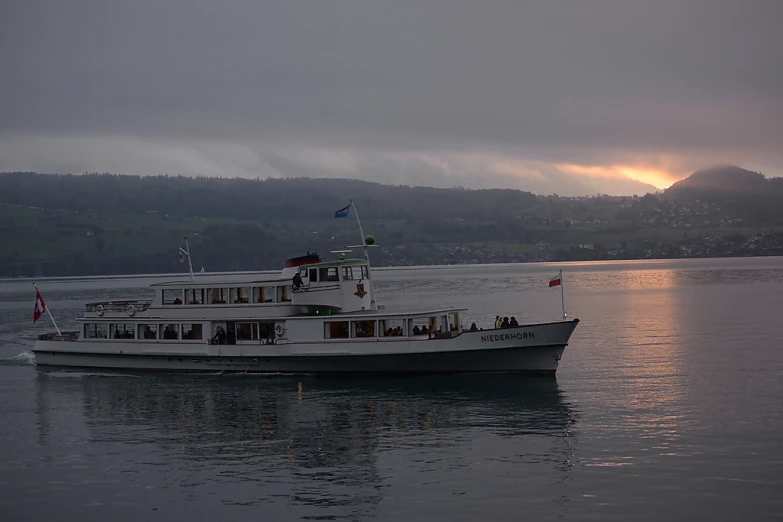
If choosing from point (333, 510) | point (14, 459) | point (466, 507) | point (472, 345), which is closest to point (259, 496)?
point (333, 510)

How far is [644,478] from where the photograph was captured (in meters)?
27.7

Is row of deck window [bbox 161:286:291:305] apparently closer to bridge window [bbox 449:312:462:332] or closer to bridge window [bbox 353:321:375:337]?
bridge window [bbox 353:321:375:337]

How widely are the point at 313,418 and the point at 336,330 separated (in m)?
10.8

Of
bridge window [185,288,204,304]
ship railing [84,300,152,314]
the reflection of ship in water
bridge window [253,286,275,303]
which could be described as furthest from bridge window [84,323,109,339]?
bridge window [253,286,275,303]

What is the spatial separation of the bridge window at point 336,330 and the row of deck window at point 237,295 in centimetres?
430

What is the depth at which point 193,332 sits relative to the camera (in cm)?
5394

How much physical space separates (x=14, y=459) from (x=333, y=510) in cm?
1527

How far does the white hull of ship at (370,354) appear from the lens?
46844 mm

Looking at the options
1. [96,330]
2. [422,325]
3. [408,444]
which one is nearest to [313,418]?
[408,444]

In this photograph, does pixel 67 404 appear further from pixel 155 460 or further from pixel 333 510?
pixel 333 510

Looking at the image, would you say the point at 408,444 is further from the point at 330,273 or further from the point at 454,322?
the point at 330,273

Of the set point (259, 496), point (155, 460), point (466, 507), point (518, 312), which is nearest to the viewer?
point (466, 507)

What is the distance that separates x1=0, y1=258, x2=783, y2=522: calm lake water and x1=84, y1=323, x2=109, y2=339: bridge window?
8.73 ft

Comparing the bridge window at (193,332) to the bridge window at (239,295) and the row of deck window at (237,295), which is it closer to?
the row of deck window at (237,295)
